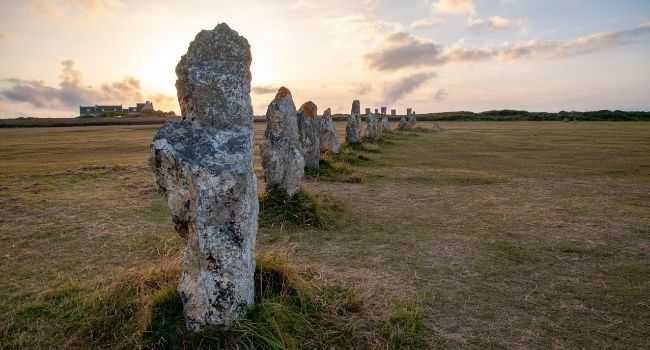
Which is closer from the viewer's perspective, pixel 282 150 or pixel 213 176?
pixel 213 176

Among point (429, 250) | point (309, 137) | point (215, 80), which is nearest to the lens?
point (215, 80)

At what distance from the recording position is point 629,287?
A: 21.1ft

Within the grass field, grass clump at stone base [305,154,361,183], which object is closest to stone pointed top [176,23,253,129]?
the grass field

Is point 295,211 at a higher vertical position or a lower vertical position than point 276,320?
higher

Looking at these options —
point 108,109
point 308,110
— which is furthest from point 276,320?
point 108,109

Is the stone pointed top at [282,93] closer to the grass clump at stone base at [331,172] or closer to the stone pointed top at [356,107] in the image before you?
the grass clump at stone base at [331,172]

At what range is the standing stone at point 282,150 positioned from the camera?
1061 centimetres

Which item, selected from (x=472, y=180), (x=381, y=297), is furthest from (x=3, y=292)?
(x=472, y=180)

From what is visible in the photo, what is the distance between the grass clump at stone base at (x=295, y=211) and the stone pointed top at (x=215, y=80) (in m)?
4.74

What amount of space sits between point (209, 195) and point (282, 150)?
22.6 feet

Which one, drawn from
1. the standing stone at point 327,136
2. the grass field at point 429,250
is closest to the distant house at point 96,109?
the standing stone at point 327,136

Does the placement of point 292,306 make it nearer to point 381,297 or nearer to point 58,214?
point 381,297

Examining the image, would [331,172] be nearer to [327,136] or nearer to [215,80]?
[327,136]

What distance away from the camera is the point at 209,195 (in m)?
4.28
